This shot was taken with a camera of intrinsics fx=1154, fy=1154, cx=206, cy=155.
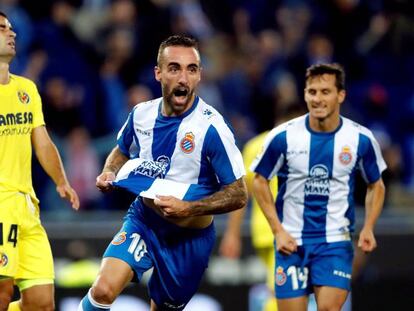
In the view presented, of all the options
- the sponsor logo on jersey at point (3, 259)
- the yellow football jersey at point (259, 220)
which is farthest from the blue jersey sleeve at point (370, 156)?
the sponsor logo on jersey at point (3, 259)

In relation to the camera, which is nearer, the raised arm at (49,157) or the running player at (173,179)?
the running player at (173,179)

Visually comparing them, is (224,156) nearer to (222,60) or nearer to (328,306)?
(328,306)

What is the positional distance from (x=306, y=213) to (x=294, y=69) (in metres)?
6.35

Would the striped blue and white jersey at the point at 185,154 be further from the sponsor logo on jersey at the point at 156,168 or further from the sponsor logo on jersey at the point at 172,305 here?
the sponsor logo on jersey at the point at 172,305

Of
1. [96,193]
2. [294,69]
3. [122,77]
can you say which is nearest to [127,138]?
[96,193]

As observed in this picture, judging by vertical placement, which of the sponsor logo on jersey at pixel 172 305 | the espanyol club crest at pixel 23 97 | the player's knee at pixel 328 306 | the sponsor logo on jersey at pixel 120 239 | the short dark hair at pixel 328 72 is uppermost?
the short dark hair at pixel 328 72

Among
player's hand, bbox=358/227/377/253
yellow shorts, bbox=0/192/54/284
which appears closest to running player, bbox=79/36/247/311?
yellow shorts, bbox=0/192/54/284

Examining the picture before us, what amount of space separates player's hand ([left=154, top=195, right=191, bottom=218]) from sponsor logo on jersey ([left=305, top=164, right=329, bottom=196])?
5.35ft

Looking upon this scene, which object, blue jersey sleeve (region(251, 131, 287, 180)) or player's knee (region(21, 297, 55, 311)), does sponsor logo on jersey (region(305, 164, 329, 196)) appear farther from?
player's knee (region(21, 297, 55, 311))

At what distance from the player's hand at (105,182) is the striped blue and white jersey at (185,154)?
3.1 inches

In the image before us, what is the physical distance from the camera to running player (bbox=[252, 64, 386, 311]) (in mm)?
8648

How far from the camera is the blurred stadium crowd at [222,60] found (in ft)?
43.2

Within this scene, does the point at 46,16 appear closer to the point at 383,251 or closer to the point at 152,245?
the point at 383,251

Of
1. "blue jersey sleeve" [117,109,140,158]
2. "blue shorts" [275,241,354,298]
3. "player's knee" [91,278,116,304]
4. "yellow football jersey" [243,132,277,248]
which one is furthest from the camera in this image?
"yellow football jersey" [243,132,277,248]
